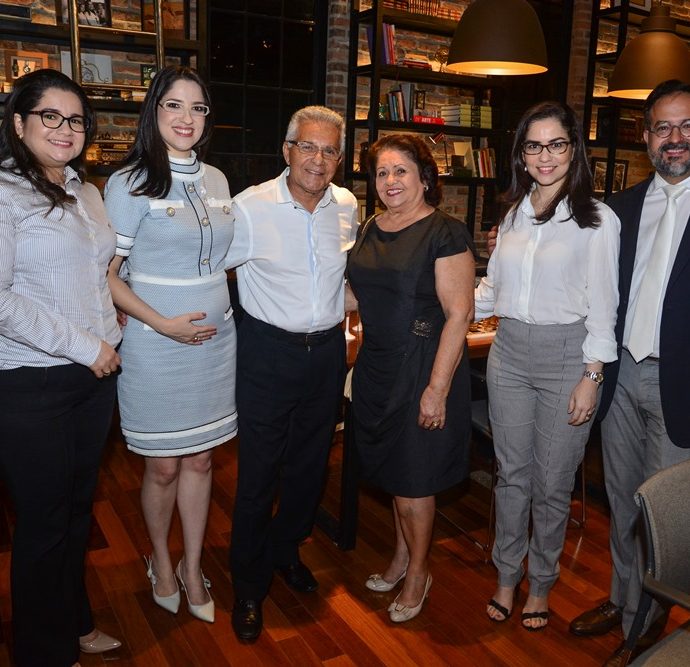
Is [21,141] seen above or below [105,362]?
above

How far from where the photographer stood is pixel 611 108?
6918 millimetres

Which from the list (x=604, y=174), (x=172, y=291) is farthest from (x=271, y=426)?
(x=604, y=174)

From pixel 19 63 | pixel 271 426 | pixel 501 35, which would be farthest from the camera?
pixel 19 63

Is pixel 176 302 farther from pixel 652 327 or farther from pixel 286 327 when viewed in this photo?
pixel 652 327

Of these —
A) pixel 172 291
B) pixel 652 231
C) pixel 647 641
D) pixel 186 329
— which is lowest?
pixel 647 641

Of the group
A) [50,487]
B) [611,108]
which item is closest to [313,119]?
[50,487]

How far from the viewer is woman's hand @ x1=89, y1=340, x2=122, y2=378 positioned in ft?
6.37

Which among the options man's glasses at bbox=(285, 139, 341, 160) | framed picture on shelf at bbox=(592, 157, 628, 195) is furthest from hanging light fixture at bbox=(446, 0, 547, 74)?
framed picture on shelf at bbox=(592, 157, 628, 195)

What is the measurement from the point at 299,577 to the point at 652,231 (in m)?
1.77

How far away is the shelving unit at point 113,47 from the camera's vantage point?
468cm

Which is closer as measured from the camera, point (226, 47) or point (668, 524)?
point (668, 524)

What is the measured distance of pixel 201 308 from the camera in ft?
7.45

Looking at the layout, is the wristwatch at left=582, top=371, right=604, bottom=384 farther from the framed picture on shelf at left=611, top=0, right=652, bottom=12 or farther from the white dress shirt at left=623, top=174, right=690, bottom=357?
the framed picture on shelf at left=611, top=0, right=652, bottom=12

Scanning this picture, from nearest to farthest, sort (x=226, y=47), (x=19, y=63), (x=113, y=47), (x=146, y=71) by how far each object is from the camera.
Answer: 1. (x=19, y=63)
2. (x=113, y=47)
3. (x=146, y=71)
4. (x=226, y=47)
